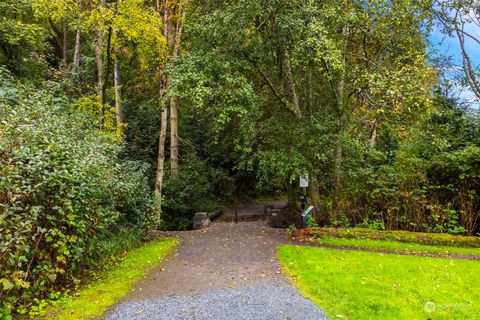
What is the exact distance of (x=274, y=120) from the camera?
32.6 ft

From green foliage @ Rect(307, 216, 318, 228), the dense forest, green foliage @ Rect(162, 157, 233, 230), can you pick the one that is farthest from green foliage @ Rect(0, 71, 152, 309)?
green foliage @ Rect(162, 157, 233, 230)

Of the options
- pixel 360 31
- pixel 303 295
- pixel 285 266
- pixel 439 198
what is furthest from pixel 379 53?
pixel 303 295

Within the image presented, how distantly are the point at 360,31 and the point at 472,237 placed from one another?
6.92m

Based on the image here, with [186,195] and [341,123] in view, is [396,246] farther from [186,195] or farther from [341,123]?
[186,195]

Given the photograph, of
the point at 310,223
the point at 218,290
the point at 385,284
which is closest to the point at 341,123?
the point at 310,223

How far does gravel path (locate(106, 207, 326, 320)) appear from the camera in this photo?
4.37 m

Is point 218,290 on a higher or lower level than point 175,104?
lower

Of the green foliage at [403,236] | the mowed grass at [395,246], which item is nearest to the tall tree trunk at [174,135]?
the green foliage at [403,236]

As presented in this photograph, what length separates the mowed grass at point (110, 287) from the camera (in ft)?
14.4

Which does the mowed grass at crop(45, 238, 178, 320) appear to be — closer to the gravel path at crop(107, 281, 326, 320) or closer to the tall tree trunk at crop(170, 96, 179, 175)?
the gravel path at crop(107, 281, 326, 320)

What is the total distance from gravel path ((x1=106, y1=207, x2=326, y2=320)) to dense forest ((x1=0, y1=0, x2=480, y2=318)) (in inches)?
54.2

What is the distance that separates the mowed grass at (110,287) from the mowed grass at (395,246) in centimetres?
431

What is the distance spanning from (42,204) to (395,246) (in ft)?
25.0

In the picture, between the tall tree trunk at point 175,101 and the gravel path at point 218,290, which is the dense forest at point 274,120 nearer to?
the tall tree trunk at point 175,101
